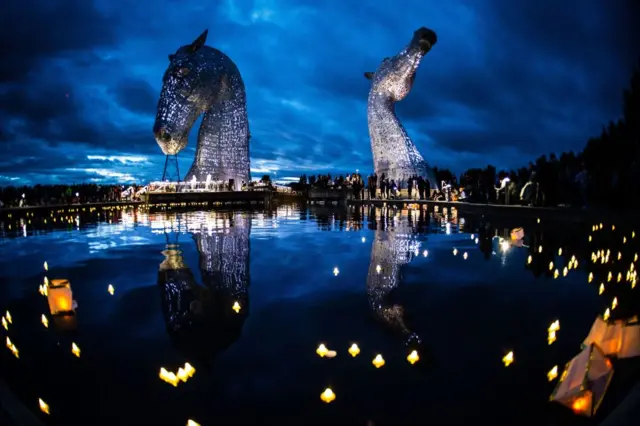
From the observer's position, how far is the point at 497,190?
20.0m

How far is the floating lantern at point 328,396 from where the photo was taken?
8.33ft

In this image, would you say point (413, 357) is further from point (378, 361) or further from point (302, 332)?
point (302, 332)

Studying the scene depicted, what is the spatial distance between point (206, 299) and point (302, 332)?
139cm

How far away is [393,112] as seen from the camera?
25.0 meters

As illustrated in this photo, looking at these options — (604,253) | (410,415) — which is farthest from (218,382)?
(604,253)

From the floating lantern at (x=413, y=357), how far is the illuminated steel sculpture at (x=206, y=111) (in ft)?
65.4

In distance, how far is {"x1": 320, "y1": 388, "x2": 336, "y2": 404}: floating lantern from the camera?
99.9 inches

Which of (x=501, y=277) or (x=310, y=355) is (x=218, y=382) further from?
(x=501, y=277)

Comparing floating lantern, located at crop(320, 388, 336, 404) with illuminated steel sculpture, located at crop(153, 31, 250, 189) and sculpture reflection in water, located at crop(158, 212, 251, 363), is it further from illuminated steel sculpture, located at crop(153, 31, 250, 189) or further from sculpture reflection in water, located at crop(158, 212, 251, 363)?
illuminated steel sculpture, located at crop(153, 31, 250, 189)

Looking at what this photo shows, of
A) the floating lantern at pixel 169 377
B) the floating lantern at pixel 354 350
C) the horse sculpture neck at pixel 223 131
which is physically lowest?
the floating lantern at pixel 169 377

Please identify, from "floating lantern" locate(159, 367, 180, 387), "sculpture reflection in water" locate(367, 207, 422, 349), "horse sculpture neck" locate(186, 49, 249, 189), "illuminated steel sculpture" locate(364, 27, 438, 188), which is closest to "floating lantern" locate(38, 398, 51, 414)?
"floating lantern" locate(159, 367, 180, 387)

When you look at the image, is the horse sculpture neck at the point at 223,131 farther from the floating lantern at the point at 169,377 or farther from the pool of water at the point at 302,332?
the floating lantern at the point at 169,377

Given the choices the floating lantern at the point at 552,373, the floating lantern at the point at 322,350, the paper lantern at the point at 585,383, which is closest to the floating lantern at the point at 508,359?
the floating lantern at the point at 552,373

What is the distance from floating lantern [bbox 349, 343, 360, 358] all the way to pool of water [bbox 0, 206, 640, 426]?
0.08 metres
